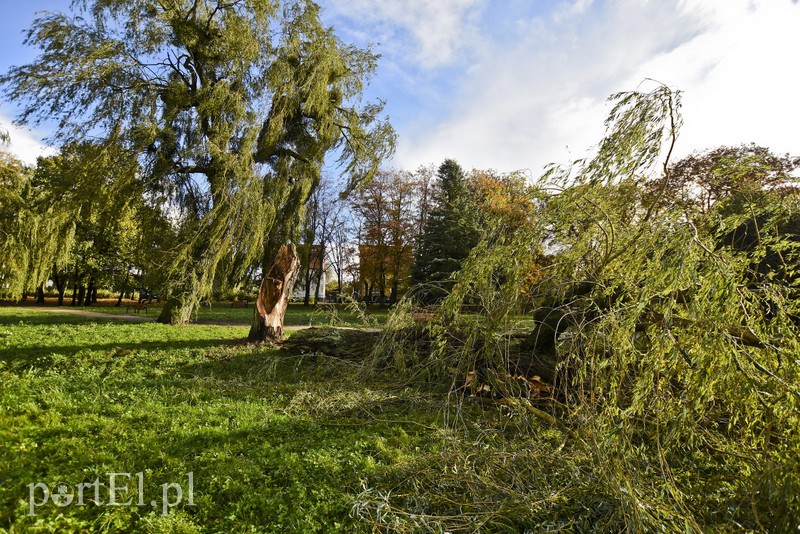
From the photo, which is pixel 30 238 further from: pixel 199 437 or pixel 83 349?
pixel 199 437

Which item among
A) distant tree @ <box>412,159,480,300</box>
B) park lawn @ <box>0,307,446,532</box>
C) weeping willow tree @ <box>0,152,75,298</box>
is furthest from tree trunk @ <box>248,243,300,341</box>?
distant tree @ <box>412,159,480,300</box>

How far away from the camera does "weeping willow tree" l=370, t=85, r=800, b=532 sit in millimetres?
2264

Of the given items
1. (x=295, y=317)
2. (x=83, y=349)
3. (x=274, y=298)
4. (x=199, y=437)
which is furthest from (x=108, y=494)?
(x=295, y=317)

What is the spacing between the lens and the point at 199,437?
136 inches

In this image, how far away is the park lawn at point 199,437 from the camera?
237 cm

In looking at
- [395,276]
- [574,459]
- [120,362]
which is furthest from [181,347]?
[395,276]

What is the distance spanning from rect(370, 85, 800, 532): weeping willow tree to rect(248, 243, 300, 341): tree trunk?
647 cm

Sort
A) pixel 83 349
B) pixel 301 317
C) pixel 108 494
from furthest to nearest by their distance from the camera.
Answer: pixel 301 317 < pixel 83 349 < pixel 108 494

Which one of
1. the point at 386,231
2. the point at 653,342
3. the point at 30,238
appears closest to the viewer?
the point at 653,342

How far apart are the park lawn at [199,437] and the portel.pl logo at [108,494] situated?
0.07ft

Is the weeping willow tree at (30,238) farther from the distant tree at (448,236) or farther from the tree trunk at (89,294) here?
the distant tree at (448,236)

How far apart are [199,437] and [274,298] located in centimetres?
650

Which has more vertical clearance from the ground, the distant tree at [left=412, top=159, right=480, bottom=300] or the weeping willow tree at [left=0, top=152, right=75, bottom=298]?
the distant tree at [left=412, top=159, right=480, bottom=300]

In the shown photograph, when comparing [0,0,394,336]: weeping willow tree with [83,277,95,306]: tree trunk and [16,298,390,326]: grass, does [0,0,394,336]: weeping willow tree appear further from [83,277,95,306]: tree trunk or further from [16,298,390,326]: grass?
[83,277,95,306]: tree trunk
